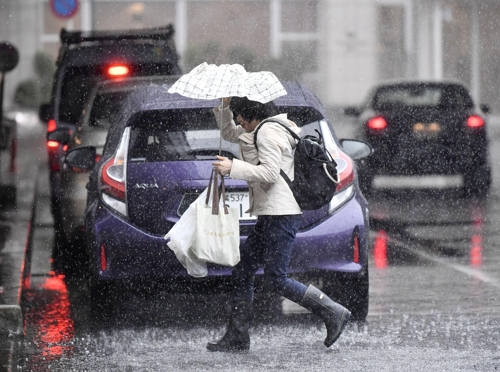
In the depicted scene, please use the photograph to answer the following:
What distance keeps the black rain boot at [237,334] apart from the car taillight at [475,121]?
34.2 feet

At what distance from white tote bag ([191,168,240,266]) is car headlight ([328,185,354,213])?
996mm

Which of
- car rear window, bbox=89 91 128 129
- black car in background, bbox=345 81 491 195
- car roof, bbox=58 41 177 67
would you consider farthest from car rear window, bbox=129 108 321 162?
black car in background, bbox=345 81 491 195

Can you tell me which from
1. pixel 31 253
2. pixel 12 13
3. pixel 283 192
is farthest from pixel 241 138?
pixel 12 13

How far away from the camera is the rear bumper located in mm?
8109

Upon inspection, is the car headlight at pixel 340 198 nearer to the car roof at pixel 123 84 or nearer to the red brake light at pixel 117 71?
the car roof at pixel 123 84

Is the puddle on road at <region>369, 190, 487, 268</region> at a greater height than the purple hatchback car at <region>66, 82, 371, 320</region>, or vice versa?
the purple hatchback car at <region>66, 82, 371, 320</region>

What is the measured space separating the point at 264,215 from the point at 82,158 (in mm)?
2350

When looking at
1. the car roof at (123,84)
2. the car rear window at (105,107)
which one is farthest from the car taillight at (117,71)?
the car rear window at (105,107)

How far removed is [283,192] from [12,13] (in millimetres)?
35125

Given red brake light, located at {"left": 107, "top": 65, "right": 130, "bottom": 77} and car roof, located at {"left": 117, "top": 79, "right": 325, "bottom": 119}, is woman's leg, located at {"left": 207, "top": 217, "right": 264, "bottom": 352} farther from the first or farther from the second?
red brake light, located at {"left": 107, "top": 65, "right": 130, "bottom": 77}

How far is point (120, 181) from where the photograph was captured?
8.23 metres

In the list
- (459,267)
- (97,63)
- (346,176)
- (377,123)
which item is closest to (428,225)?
(459,267)

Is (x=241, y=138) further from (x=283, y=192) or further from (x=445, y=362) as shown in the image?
(x=445, y=362)

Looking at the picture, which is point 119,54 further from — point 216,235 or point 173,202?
point 216,235
